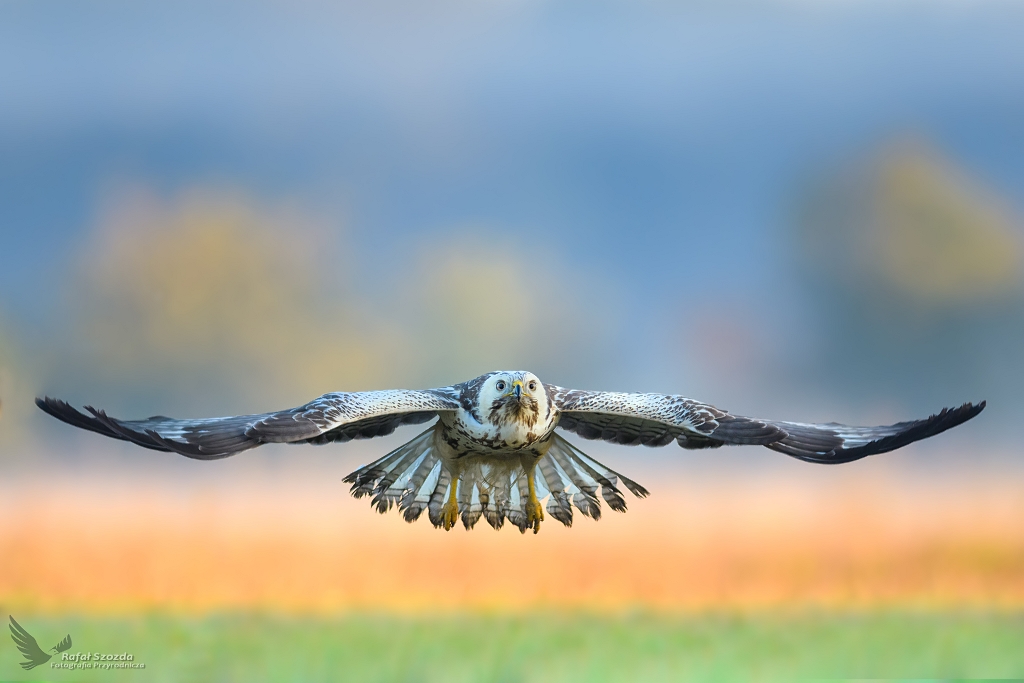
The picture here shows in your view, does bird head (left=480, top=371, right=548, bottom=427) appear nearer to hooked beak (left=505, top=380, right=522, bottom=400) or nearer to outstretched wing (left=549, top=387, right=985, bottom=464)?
hooked beak (left=505, top=380, right=522, bottom=400)

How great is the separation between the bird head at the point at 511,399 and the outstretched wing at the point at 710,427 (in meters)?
0.49

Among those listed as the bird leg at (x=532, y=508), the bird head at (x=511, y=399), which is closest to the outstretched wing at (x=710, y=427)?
the bird head at (x=511, y=399)

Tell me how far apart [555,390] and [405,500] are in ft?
7.25

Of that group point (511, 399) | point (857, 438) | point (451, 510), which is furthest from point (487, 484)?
point (857, 438)

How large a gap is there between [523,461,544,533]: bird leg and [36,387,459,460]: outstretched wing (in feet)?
4.48

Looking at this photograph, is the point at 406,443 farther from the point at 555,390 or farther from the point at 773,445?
the point at 773,445

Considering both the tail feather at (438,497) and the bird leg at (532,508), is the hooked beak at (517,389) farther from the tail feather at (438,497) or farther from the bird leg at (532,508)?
the tail feather at (438,497)

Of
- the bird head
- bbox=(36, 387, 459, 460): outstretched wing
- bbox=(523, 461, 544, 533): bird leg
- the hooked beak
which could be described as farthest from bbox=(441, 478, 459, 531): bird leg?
the hooked beak

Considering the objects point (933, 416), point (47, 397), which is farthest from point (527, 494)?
point (47, 397)

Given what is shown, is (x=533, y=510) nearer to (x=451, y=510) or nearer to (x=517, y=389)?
(x=451, y=510)

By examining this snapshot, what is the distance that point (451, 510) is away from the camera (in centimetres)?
1117

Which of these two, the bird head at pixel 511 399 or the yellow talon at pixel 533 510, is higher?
the bird head at pixel 511 399

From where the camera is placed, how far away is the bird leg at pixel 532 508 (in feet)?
36.8

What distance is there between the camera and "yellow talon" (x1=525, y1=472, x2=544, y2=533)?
1120cm
